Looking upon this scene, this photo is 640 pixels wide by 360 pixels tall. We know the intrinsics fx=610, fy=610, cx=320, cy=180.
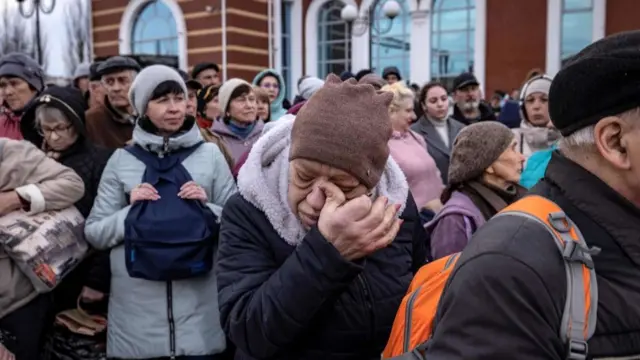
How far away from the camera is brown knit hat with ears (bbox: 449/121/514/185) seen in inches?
125

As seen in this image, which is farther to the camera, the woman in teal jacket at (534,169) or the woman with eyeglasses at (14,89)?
the woman with eyeglasses at (14,89)

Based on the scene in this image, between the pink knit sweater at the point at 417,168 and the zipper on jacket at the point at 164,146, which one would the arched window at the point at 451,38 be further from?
the zipper on jacket at the point at 164,146

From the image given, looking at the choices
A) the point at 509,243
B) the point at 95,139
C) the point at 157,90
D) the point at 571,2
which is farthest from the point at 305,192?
the point at 571,2

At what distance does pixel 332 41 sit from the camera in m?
19.4

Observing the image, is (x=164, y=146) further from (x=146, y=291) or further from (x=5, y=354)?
(x=5, y=354)

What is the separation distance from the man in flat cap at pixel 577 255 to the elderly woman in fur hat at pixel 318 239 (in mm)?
362

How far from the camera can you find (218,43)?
19188 mm

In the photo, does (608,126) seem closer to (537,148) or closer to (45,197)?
(45,197)

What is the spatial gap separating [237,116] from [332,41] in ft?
50.1

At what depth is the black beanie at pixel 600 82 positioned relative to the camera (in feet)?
3.99

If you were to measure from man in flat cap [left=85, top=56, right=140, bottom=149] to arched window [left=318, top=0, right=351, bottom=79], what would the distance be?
48.7 feet

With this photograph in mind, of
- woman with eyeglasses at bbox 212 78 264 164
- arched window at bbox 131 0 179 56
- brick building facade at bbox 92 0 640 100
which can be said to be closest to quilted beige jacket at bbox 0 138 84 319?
woman with eyeglasses at bbox 212 78 264 164

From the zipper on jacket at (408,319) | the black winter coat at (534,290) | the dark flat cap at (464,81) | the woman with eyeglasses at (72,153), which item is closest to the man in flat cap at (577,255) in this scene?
the black winter coat at (534,290)

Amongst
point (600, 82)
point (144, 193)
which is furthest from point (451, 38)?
point (600, 82)
